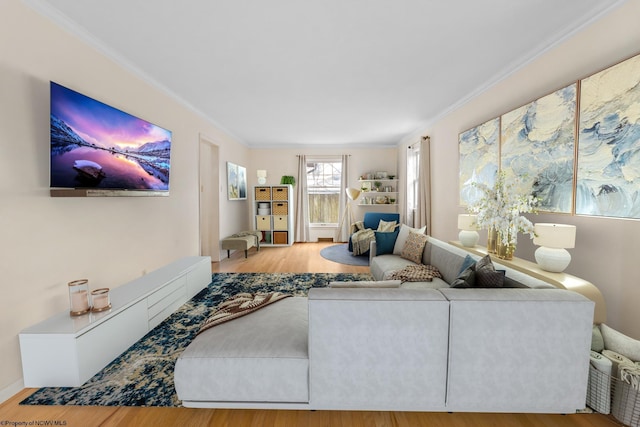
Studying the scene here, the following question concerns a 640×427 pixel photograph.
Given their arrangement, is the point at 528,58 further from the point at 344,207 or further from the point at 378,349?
the point at 344,207

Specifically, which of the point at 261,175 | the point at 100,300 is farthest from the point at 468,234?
the point at 261,175

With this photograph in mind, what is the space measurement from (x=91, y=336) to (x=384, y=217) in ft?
17.3

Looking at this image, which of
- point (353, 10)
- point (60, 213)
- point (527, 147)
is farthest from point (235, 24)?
point (527, 147)

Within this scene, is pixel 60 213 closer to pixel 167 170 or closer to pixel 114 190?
pixel 114 190

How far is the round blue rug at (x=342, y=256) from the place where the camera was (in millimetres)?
5053

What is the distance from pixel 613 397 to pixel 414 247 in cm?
203

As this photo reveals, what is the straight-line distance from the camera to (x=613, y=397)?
59.2 inches

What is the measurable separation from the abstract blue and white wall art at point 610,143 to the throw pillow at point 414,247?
4.95ft

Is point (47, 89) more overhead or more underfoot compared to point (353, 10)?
more underfoot

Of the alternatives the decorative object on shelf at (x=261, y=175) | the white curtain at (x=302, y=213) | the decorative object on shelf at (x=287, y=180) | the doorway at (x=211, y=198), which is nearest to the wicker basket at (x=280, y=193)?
the decorative object on shelf at (x=287, y=180)

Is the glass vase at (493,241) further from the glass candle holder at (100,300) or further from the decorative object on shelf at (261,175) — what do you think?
the decorative object on shelf at (261,175)

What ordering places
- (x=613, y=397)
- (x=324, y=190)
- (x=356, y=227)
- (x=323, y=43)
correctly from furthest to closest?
(x=324, y=190), (x=356, y=227), (x=323, y=43), (x=613, y=397)

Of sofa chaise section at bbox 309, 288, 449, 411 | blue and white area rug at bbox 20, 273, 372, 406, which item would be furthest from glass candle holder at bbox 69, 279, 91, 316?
sofa chaise section at bbox 309, 288, 449, 411

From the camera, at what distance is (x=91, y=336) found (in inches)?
70.2
